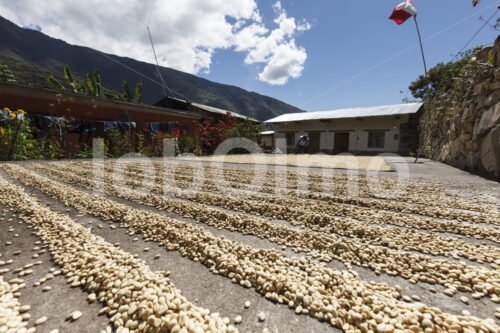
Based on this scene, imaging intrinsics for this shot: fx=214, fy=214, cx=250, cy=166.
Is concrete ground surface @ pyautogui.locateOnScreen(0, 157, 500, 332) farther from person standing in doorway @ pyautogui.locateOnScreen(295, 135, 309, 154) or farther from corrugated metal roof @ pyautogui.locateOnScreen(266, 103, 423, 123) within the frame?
corrugated metal roof @ pyautogui.locateOnScreen(266, 103, 423, 123)

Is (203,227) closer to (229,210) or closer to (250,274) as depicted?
(229,210)

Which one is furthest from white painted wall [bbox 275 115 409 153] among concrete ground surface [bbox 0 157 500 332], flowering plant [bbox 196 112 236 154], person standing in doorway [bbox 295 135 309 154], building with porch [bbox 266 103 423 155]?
concrete ground surface [bbox 0 157 500 332]

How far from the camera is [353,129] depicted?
13672mm

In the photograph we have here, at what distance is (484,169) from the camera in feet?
12.9

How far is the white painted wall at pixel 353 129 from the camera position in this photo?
40.5 feet

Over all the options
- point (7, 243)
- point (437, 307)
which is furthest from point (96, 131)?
point (437, 307)

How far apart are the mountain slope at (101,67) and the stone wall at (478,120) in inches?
1879

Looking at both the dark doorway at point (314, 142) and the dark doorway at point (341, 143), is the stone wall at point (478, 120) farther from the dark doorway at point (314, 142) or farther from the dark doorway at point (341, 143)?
the dark doorway at point (314, 142)

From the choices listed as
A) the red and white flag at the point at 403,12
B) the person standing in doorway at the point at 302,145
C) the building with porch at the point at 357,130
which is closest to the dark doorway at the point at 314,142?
the building with porch at the point at 357,130

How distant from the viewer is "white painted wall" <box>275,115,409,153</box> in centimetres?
1234

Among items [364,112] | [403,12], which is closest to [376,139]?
[364,112]

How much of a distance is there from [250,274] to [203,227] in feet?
2.32

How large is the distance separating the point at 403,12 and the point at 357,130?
27.9ft

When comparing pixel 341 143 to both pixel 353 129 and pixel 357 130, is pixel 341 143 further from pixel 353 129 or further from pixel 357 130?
pixel 357 130
